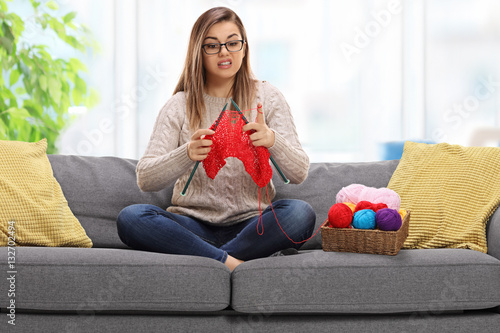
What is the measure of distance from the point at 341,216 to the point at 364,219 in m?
0.06

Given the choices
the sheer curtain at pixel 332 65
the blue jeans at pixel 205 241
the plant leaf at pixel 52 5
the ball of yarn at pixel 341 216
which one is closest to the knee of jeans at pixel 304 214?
the blue jeans at pixel 205 241

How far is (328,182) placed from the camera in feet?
6.19

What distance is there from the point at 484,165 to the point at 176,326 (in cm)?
110

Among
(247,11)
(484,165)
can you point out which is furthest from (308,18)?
(484,165)

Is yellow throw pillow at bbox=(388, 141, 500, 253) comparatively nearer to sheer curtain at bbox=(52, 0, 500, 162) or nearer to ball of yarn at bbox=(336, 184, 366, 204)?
ball of yarn at bbox=(336, 184, 366, 204)

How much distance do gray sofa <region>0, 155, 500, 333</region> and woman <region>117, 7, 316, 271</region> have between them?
0.11 m

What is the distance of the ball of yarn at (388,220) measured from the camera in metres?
1.35

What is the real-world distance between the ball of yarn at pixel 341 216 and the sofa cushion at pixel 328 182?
384 millimetres

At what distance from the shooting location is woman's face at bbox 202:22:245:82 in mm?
1681

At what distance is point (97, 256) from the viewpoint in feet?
4.45

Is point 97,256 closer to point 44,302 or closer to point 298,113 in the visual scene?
point 44,302

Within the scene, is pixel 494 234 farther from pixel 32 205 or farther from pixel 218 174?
pixel 32 205

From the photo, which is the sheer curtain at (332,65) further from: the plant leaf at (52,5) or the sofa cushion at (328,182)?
the sofa cushion at (328,182)

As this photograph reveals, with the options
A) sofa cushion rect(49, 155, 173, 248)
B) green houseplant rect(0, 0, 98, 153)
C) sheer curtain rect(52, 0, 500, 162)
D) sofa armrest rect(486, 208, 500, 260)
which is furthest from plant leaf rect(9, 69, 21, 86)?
sofa armrest rect(486, 208, 500, 260)
